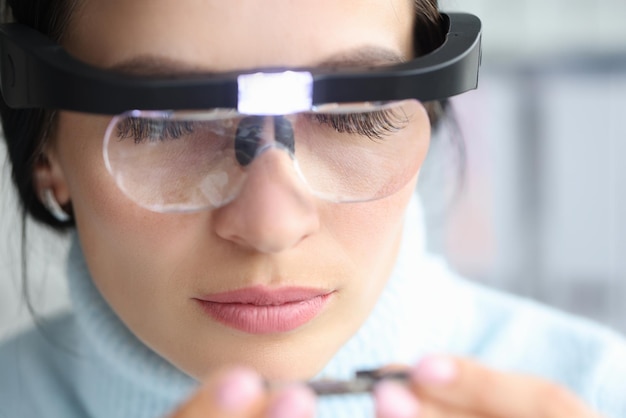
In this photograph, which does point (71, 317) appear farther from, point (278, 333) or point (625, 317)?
point (625, 317)

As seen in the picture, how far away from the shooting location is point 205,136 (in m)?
0.66

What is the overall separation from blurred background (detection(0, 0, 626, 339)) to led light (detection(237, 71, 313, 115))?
3.76 ft

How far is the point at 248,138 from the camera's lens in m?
0.65

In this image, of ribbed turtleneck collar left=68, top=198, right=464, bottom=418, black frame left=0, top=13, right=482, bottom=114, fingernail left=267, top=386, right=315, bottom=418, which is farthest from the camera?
ribbed turtleneck collar left=68, top=198, right=464, bottom=418

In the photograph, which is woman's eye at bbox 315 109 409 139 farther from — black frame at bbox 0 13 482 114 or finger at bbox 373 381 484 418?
finger at bbox 373 381 484 418

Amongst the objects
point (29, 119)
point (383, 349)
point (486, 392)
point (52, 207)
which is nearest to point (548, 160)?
point (383, 349)

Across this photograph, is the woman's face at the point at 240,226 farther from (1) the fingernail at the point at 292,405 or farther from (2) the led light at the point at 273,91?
(1) the fingernail at the point at 292,405

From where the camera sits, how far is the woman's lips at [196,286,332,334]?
687mm

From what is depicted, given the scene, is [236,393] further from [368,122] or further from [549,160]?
[549,160]

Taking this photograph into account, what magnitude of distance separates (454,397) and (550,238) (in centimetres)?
139

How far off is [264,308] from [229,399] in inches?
9.6

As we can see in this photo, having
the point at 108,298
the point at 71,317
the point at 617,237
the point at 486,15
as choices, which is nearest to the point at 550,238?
the point at 617,237

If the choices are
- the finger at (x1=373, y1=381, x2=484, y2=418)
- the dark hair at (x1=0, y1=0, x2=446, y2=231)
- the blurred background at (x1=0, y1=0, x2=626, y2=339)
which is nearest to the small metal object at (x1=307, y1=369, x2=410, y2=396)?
the finger at (x1=373, y1=381, x2=484, y2=418)

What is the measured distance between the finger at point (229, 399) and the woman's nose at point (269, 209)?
0.18m
